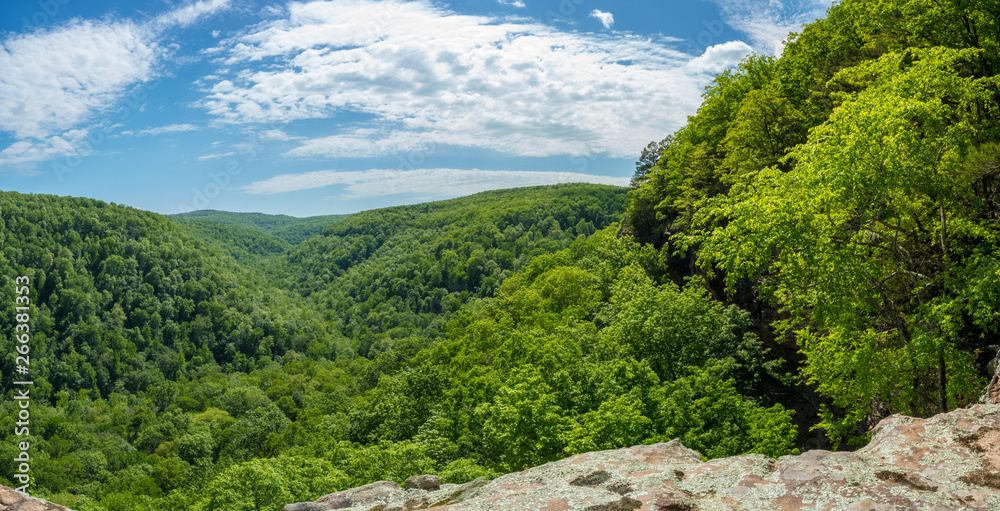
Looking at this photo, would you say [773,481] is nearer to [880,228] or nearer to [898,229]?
[898,229]

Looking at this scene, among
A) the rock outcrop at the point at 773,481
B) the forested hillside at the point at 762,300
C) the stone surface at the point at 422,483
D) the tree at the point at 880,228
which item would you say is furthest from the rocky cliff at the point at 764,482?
the forested hillside at the point at 762,300

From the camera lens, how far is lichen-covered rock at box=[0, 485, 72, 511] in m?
5.70

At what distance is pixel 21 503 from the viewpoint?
19.3 ft

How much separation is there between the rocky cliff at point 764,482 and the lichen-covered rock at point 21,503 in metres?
0.01

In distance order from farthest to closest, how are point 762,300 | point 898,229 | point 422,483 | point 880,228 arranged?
point 762,300 → point 880,228 → point 898,229 → point 422,483

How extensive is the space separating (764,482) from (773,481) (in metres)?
0.10

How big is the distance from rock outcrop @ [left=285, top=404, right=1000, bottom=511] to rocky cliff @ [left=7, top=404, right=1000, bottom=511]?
1 centimetres

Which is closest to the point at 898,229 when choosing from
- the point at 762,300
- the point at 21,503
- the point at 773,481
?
the point at 773,481

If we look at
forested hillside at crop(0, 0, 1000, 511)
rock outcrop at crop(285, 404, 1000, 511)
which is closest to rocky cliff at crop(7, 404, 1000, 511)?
rock outcrop at crop(285, 404, 1000, 511)

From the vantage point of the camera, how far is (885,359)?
45.8ft

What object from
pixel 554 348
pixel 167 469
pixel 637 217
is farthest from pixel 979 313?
pixel 167 469

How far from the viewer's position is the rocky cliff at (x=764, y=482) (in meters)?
5.81

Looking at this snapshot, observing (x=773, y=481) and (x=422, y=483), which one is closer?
(x=773, y=481)

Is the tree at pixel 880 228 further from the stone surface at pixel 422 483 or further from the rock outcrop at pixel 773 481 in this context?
the stone surface at pixel 422 483
